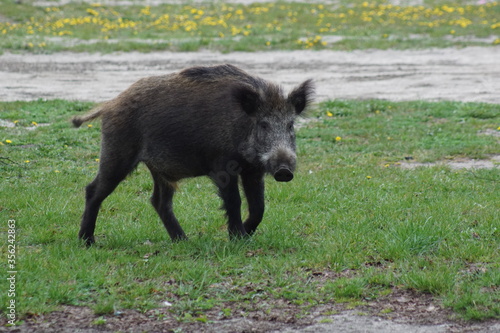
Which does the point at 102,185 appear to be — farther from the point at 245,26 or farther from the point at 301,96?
the point at 245,26

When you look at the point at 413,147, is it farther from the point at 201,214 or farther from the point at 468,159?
the point at 201,214

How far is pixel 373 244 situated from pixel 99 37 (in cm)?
1683

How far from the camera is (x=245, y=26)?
2433 centimetres

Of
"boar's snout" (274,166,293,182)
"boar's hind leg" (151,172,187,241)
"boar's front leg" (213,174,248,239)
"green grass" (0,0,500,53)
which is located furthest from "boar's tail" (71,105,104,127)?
"green grass" (0,0,500,53)

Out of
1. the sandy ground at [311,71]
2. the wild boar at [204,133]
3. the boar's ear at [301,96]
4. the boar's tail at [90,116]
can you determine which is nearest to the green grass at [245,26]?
the sandy ground at [311,71]

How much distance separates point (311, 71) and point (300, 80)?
1672mm

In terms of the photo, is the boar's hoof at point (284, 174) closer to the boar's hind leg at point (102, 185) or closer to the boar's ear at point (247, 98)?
the boar's ear at point (247, 98)

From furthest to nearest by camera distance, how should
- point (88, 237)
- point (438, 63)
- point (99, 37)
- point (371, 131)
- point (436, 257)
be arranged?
point (99, 37), point (438, 63), point (371, 131), point (88, 237), point (436, 257)

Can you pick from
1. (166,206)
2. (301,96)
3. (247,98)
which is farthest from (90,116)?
(301,96)

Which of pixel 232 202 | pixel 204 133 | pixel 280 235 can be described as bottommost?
pixel 280 235

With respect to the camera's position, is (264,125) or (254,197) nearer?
(264,125)

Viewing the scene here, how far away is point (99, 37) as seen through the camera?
22141mm

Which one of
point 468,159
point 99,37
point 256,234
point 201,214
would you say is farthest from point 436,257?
point 99,37

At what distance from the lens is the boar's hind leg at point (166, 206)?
745cm
